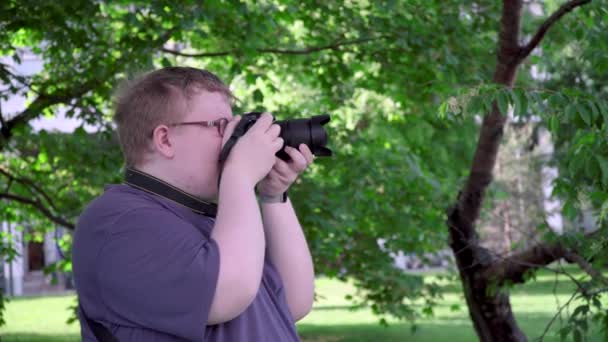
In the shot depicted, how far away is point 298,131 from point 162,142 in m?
0.30

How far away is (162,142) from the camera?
166cm

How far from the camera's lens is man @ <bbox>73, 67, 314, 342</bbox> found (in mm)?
1443

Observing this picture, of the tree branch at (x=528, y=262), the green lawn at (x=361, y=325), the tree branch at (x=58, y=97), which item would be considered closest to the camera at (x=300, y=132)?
the tree branch at (x=528, y=262)

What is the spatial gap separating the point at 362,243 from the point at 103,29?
3.19m

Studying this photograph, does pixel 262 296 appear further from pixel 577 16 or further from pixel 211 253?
pixel 577 16

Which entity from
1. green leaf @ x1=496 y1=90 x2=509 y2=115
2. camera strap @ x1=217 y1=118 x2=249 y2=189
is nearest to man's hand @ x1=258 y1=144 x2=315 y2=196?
camera strap @ x1=217 y1=118 x2=249 y2=189

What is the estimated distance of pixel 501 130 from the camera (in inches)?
196

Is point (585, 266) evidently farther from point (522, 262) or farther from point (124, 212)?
point (124, 212)

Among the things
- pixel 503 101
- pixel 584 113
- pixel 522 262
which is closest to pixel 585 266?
pixel 522 262

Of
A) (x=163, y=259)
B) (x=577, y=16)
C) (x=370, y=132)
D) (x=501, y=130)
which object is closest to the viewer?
(x=163, y=259)

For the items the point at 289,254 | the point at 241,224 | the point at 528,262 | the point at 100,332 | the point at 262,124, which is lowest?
the point at 528,262

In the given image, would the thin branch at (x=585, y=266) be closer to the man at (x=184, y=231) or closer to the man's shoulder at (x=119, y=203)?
the man at (x=184, y=231)

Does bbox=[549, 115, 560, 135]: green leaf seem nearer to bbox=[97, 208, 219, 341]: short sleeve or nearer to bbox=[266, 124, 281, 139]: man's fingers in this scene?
bbox=[266, 124, 281, 139]: man's fingers

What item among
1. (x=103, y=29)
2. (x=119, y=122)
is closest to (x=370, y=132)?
(x=103, y=29)
